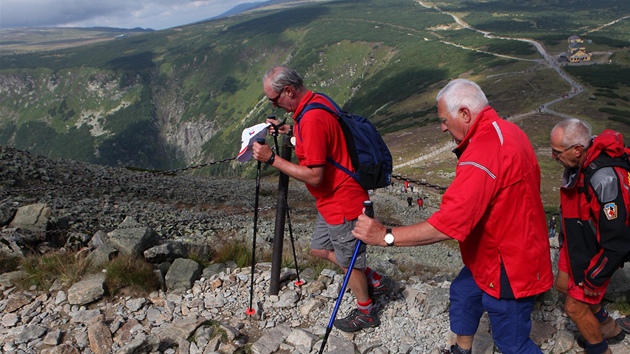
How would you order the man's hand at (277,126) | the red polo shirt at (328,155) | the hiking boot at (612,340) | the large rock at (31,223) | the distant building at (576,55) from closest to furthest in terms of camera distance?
the red polo shirt at (328,155) → the hiking boot at (612,340) → the man's hand at (277,126) → the large rock at (31,223) → the distant building at (576,55)

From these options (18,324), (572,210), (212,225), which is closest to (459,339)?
(572,210)

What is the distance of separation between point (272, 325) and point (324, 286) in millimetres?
1009

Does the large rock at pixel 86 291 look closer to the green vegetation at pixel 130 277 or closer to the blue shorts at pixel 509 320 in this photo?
the green vegetation at pixel 130 277

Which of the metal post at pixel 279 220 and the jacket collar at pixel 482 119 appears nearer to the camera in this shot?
the jacket collar at pixel 482 119

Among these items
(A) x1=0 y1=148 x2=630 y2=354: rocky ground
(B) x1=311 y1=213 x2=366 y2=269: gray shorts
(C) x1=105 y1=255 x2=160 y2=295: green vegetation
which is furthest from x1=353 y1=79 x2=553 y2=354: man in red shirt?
(C) x1=105 y1=255 x2=160 y2=295: green vegetation

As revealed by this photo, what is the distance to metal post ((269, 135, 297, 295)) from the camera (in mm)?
4973

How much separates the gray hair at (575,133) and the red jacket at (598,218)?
8 centimetres

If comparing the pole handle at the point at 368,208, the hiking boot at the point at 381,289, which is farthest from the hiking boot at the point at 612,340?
the pole handle at the point at 368,208

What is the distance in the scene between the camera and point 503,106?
6028cm

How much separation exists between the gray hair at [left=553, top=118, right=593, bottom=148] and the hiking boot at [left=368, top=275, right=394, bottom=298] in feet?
8.69

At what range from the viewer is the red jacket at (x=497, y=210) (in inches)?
110

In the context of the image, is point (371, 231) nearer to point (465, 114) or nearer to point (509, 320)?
point (465, 114)

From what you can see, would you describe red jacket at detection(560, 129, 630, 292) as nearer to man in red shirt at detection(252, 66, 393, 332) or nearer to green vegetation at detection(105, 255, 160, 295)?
man in red shirt at detection(252, 66, 393, 332)

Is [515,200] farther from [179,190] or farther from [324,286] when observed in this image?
[179,190]
